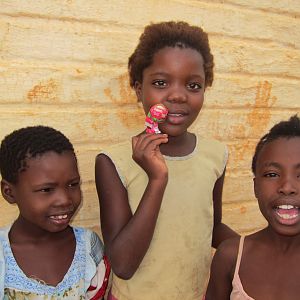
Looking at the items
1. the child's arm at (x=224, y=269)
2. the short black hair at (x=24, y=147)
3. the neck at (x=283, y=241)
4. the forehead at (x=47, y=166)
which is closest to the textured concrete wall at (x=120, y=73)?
the short black hair at (x=24, y=147)

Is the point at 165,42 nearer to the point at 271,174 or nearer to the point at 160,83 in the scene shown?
the point at 160,83

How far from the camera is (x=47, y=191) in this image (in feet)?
6.15

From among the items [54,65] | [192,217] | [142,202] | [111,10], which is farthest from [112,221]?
[111,10]

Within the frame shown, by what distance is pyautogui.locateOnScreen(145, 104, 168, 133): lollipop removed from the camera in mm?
1911

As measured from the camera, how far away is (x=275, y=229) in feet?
5.97

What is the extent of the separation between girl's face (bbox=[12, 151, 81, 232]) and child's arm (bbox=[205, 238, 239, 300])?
603mm

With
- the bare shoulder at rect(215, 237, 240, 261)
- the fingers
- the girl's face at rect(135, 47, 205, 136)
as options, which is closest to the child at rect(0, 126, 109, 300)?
the fingers

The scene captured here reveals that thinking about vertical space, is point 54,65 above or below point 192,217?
above

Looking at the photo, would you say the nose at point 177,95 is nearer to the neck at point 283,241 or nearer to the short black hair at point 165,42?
the short black hair at point 165,42

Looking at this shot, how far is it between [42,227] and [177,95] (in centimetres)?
74

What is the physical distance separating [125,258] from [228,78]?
5.27 ft

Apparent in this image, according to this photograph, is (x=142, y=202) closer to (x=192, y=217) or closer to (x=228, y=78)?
(x=192, y=217)

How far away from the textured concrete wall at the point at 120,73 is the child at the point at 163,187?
492 mm

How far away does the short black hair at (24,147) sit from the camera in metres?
1.89
